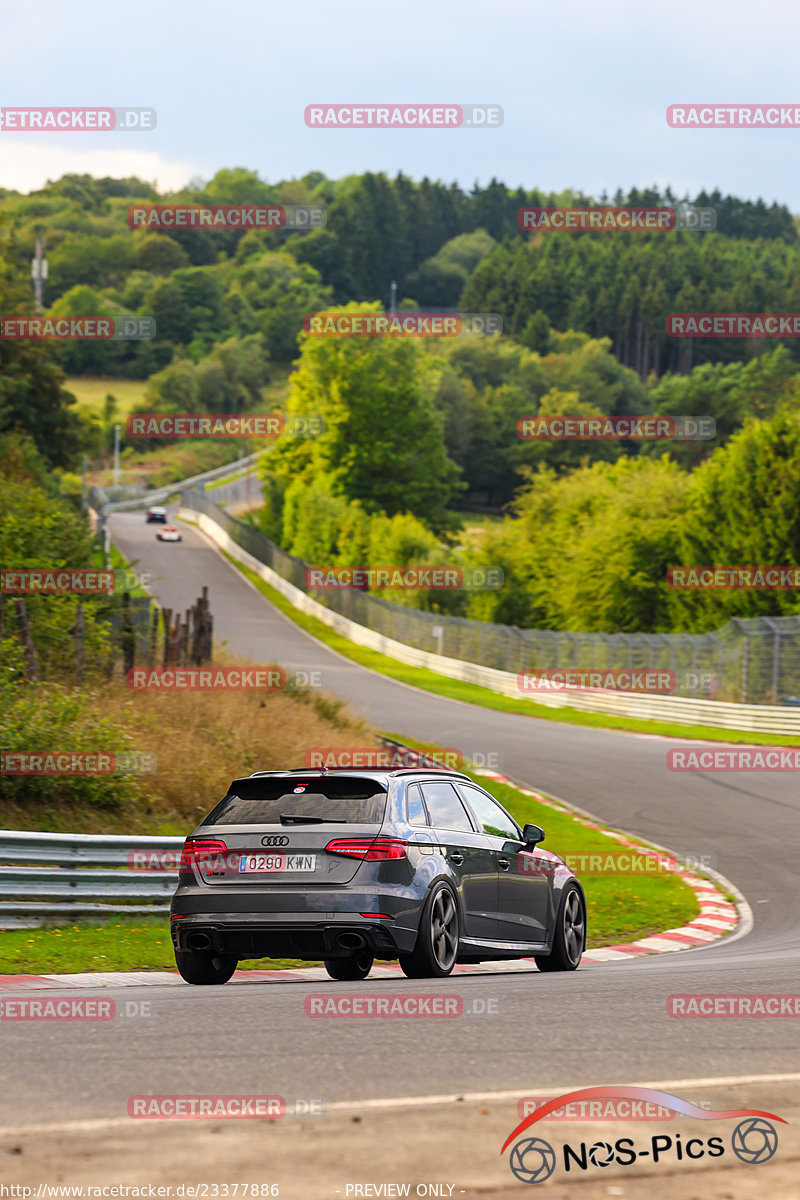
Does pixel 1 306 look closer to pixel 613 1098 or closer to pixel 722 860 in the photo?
pixel 722 860

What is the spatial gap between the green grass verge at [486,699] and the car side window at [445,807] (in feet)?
75.9

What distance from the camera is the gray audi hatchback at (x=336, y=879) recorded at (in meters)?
8.85

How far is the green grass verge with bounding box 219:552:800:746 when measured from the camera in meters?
33.8

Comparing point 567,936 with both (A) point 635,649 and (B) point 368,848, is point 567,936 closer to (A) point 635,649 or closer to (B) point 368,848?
(B) point 368,848

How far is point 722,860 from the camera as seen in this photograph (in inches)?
747

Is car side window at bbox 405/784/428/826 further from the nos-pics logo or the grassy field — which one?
the grassy field

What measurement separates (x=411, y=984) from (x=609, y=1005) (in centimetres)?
147

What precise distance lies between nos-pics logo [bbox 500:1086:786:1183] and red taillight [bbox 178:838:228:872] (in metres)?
4.41

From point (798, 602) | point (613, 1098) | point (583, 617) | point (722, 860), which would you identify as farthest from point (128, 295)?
point (613, 1098)

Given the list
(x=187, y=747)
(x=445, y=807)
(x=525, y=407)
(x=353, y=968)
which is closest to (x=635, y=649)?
(x=187, y=747)

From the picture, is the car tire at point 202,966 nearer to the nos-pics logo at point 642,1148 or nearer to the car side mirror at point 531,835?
the car side mirror at point 531,835

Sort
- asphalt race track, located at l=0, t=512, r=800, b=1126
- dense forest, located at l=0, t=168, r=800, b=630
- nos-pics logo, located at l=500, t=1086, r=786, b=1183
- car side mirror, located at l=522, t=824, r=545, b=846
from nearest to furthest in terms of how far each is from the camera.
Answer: nos-pics logo, located at l=500, t=1086, r=786, b=1183 < asphalt race track, located at l=0, t=512, r=800, b=1126 < car side mirror, located at l=522, t=824, r=545, b=846 < dense forest, located at l=0, t=168, r=800, b=630

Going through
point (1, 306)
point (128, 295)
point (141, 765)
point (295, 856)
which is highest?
point (128, 295)

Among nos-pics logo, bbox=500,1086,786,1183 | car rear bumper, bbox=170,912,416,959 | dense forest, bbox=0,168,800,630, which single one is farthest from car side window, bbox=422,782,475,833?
dense forest, bbox=0,168,800,630
